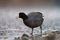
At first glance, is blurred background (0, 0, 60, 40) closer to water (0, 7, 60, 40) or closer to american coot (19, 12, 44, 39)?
water (0, 7, 60, 40)

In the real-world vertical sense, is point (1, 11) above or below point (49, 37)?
above

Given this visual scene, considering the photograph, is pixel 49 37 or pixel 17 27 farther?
pixel 17 27

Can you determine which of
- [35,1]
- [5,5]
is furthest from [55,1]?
[5,5]

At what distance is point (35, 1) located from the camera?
1781mm

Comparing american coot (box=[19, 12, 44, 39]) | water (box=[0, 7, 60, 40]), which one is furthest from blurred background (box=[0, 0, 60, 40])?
american coot (box=[19, 12, 44, 39])

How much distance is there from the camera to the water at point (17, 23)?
121 cm

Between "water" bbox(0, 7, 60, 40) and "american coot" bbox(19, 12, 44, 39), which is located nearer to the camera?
"american coot" bbox(19, 12, 44, 39)

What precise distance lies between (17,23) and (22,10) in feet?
0.73

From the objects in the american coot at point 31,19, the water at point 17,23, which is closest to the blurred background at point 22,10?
the water at point 17,23

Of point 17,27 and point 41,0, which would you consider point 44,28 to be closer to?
point 17,27

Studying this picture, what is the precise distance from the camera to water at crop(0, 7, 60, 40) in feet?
3.98

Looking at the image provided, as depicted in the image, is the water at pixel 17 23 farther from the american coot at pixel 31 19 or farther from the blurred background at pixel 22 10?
the american coot at pixel 31 19

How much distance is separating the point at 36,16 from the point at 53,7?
66cm

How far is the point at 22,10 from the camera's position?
60.5 inches
